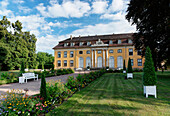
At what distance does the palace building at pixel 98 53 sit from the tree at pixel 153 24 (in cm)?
1776

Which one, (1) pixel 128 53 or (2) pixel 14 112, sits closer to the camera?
(2) pixel 14 112

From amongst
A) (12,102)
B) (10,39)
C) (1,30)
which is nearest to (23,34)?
(10,39)

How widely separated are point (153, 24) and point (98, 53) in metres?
21.4

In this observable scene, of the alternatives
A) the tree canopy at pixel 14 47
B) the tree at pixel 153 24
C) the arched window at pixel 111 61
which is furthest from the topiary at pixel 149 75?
the tree canopy at pixel 14 47

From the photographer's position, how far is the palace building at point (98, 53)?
30.4 metres

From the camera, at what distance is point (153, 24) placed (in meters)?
11.7

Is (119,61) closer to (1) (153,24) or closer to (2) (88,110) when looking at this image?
(1) (153,24)

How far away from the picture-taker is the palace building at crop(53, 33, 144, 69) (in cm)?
3042

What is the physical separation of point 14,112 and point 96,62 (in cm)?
3049

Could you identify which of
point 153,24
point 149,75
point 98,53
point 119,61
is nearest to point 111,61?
point 119,61

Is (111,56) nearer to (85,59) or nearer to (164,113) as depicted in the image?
(85,59)

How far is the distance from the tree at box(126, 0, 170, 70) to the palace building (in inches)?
699

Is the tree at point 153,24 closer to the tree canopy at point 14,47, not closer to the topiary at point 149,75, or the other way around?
the topiary at point 149,75

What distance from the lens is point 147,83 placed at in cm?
539
